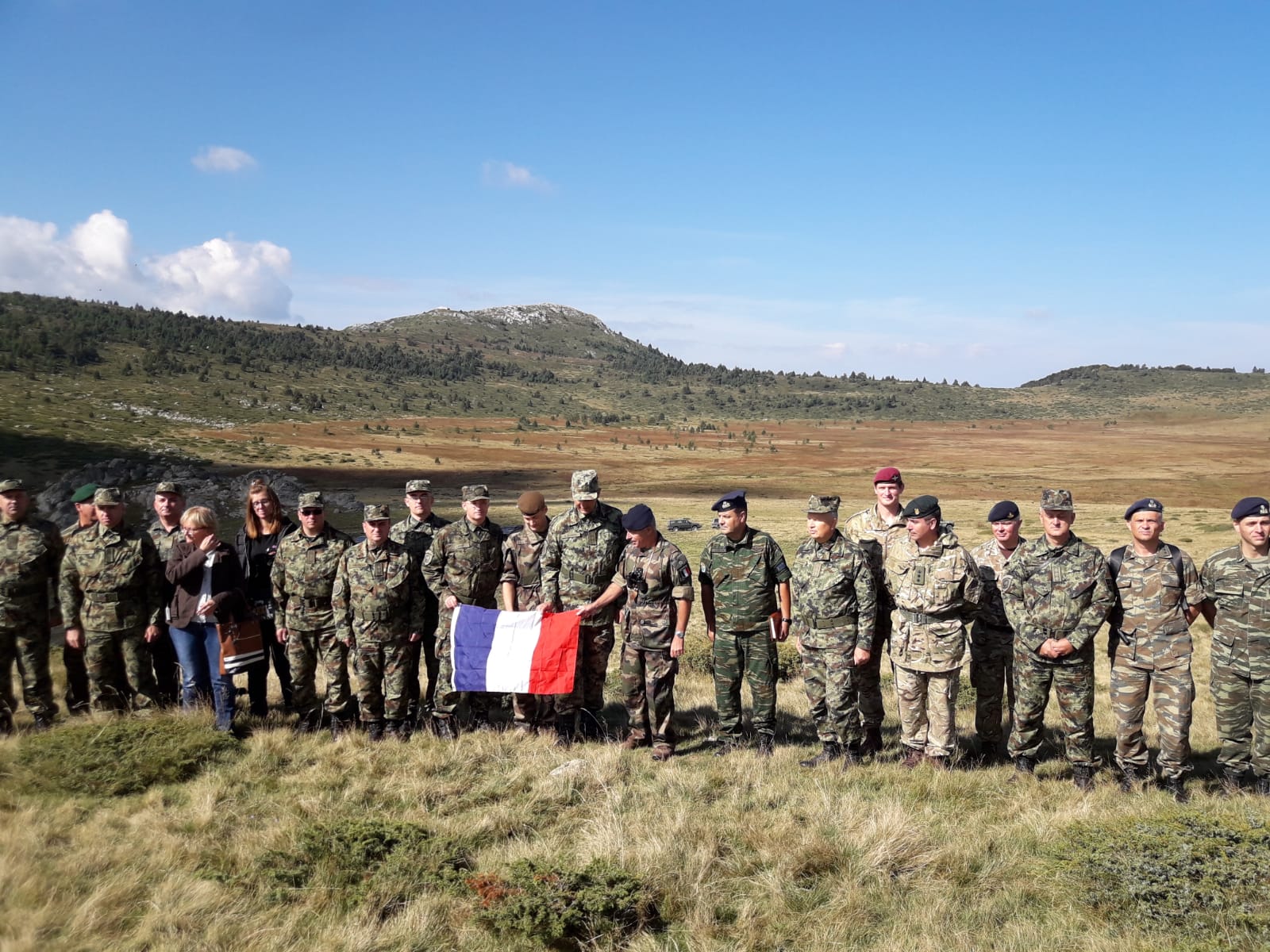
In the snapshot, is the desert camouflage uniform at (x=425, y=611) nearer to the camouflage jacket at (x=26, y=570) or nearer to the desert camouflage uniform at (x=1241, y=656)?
the camouflage jacket at (x=26, y=570)

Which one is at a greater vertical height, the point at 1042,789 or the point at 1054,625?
the point at 1054,625

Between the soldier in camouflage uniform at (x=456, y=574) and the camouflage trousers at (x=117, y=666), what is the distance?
253 centimetres

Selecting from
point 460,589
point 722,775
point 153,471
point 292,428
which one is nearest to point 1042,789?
point 722,775

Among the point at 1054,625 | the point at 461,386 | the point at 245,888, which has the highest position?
the point at 461,386

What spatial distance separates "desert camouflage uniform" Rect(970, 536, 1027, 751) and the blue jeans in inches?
254

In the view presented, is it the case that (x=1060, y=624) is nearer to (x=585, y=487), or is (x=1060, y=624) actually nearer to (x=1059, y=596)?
(x=1059, y=596)

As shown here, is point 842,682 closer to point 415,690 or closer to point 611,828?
point 611,828

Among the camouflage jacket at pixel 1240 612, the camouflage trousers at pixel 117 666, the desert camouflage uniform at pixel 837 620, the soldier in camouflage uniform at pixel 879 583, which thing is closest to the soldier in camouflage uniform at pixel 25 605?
the camouflage trousers at pixel 117 666

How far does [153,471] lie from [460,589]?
1666 inches

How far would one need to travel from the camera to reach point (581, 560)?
707cm

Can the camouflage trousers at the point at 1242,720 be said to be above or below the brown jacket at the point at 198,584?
below

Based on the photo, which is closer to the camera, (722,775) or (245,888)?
(245,888)

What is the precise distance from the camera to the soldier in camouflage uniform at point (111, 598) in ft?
22.3

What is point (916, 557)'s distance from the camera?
642cm
